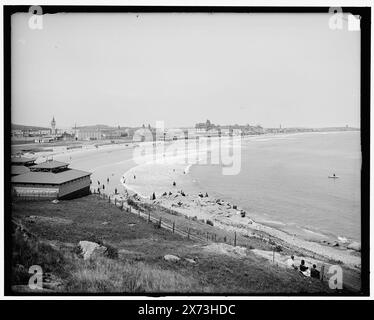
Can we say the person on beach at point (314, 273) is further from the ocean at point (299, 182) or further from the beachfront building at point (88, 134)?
the beachfront building at point (88, 134)

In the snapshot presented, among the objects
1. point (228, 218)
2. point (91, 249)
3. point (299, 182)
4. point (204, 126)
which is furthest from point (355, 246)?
point (91, 249)

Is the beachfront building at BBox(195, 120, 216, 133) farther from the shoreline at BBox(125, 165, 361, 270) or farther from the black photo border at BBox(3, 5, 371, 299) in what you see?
the black photo border at BBox(3, 5, 371, 299)

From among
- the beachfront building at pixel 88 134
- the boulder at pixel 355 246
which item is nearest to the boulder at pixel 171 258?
the beachfront building at pixel 88 134

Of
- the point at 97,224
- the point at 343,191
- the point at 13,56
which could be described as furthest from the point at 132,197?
the point at 343,191

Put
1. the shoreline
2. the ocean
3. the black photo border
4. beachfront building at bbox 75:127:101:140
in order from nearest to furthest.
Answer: the black photo border < the ocean < the shoreline < beachfront building at bbox 75:127:101:140

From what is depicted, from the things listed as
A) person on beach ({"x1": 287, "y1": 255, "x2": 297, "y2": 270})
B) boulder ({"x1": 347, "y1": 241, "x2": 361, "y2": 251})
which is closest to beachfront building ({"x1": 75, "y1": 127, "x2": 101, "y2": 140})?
person on beach ({"x1": 287, "y1": 255, "x2": 297, "y2": 270})
